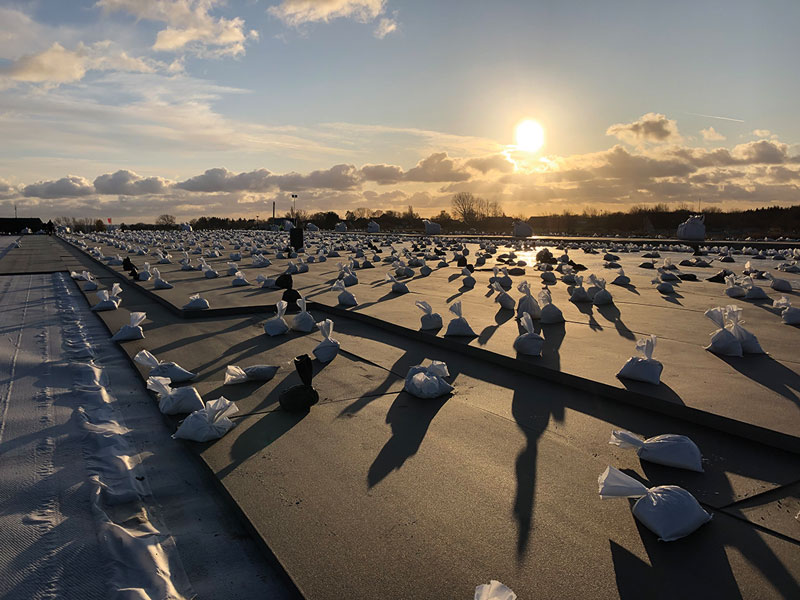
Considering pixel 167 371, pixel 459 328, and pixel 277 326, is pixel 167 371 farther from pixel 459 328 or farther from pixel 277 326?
pixel 459 328

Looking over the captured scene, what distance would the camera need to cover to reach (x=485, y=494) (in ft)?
A: 10.1

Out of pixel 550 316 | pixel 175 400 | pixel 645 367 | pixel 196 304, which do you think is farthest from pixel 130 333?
pixel 645 367

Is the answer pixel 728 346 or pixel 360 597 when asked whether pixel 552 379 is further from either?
pixel 360 597

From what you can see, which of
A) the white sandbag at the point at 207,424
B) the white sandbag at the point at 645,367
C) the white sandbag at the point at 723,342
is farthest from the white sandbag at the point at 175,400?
the white sandbag at the point at 723,342

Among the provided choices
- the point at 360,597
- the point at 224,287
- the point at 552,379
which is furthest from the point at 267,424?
the point at 224,287

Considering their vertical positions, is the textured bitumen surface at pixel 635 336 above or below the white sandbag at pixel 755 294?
below

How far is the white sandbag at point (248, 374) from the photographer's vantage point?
17.0ft

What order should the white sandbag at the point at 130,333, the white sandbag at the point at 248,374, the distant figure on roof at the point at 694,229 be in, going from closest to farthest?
the white sandbag at the point at 248,374 → the white sandbag at the point at 130,333 → the distant figure on roof at the point at 694,229

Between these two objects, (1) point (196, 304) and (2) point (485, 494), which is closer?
(2) point (485, 494)

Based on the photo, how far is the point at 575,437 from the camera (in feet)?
12.9

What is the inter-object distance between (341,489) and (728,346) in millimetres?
4688

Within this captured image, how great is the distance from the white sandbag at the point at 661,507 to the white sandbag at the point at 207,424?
106 inches

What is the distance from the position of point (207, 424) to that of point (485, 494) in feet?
6.90

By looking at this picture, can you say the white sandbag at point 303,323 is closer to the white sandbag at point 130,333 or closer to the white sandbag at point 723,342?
the white sandbag at point 130,333
